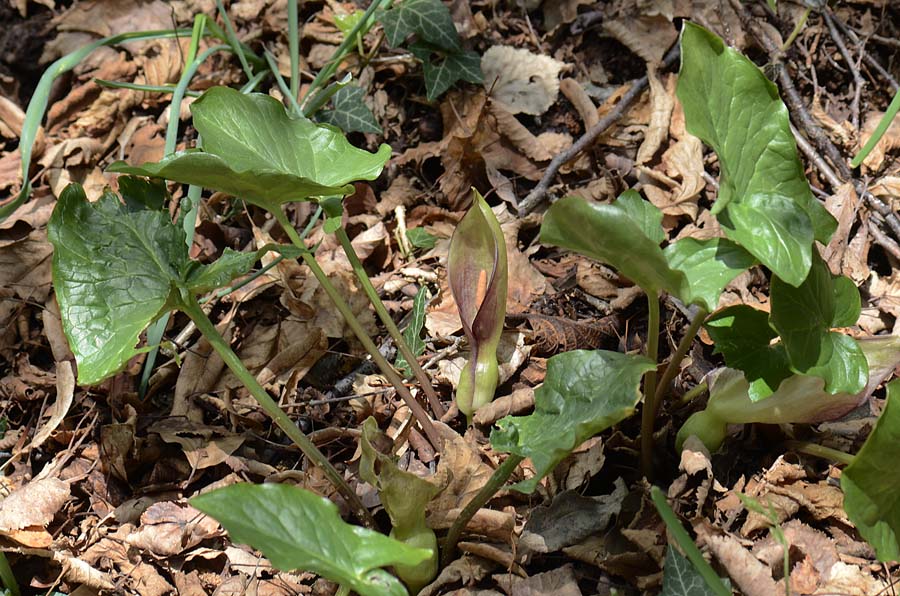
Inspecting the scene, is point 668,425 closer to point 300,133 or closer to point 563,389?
point 563,389

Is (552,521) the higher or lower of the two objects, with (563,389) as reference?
A: lower

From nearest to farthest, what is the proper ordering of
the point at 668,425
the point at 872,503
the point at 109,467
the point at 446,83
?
the point at 872,503
the point at 668,425
the point at 109,467
the point at 446,83

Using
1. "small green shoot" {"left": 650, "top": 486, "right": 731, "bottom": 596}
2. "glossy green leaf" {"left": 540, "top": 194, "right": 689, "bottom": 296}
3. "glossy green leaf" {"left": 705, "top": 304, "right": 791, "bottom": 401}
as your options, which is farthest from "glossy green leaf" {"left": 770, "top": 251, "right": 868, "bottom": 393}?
"small green shoot" {"left": 650, "top": 486, "right": 731, "bottom": 596}

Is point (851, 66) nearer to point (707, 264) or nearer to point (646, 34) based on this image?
point (646, 34)

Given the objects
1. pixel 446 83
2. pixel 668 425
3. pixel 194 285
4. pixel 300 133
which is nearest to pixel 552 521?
pixel 668 425

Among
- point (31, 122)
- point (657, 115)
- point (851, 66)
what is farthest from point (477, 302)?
point (851, 66)

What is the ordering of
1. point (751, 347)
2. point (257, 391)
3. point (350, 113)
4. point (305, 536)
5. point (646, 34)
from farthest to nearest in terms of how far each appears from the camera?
point (646, 34), point (350, 113), point (257, 391), point (751, 347), point (305, 536)
